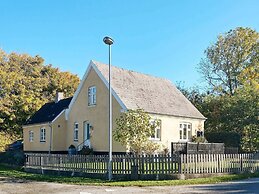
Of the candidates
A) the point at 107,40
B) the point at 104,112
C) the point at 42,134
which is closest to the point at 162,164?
the point at 107,40

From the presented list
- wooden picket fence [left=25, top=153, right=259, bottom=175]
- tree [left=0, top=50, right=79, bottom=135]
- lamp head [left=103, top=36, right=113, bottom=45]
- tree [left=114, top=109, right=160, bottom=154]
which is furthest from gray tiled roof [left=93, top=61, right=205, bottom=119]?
tree [left=0, top=50, right=79, bottom=135]

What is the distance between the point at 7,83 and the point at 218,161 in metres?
31.8

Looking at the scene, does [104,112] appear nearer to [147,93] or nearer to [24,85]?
[147,93]

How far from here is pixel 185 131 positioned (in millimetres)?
33500

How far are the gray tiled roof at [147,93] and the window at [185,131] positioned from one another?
1005 mm

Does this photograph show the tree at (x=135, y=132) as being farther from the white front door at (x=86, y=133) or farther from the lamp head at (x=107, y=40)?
the white front door at (x=86, y=133)

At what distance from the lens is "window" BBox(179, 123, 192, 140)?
3291 centimetres

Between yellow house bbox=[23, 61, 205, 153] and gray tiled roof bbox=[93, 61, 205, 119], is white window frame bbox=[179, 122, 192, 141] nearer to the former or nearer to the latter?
yellow house bbox=[23, 61, 205, 153]

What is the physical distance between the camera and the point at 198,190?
13977 millimetres

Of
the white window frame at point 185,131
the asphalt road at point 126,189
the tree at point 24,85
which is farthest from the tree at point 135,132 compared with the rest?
the tree at point 24,85

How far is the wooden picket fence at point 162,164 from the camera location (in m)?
17.0

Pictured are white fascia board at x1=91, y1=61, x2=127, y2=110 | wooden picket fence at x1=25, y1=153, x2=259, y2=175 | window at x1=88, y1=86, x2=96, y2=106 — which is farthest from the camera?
window at x1=88, y1=86, x2=96, y2=106

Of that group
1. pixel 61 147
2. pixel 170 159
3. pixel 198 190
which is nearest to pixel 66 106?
pixel 61 147

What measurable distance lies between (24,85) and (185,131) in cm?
2366
